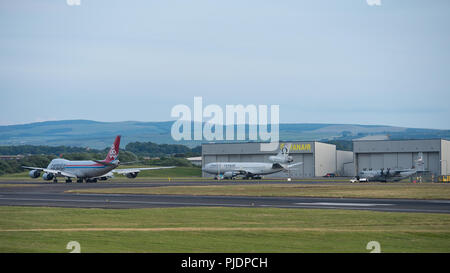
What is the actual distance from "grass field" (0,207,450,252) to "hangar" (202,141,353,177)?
108 m

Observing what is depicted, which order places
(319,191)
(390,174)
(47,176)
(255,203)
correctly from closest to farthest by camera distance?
1. (255,203)
2. (319,191)
3. (47,176)
4. (390,174)

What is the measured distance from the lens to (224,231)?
Answer: 76.3 feet

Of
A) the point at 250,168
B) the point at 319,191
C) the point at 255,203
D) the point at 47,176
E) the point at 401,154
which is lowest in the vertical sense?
the point at 47,176

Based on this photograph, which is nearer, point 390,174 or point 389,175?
point 390,174

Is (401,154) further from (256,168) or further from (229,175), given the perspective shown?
(229,175)

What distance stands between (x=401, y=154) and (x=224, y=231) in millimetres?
115677

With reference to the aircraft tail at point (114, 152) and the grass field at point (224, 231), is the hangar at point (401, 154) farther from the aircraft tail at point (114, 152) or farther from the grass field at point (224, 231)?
the grass field at point (224, 231)

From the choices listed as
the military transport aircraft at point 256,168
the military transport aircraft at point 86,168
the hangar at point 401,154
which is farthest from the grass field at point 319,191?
the hangar at point 401,154

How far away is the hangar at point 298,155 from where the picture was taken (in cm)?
14150

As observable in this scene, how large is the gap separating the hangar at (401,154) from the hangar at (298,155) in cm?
1033

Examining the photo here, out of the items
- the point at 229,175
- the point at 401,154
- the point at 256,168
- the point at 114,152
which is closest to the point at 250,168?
the point at 256,168

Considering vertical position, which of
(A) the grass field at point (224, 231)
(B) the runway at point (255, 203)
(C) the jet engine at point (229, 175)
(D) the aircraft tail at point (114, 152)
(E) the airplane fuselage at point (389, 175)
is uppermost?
(D) the aircraft tail at point (114, 152)

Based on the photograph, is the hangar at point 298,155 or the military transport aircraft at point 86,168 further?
the hangar at point 298,155
